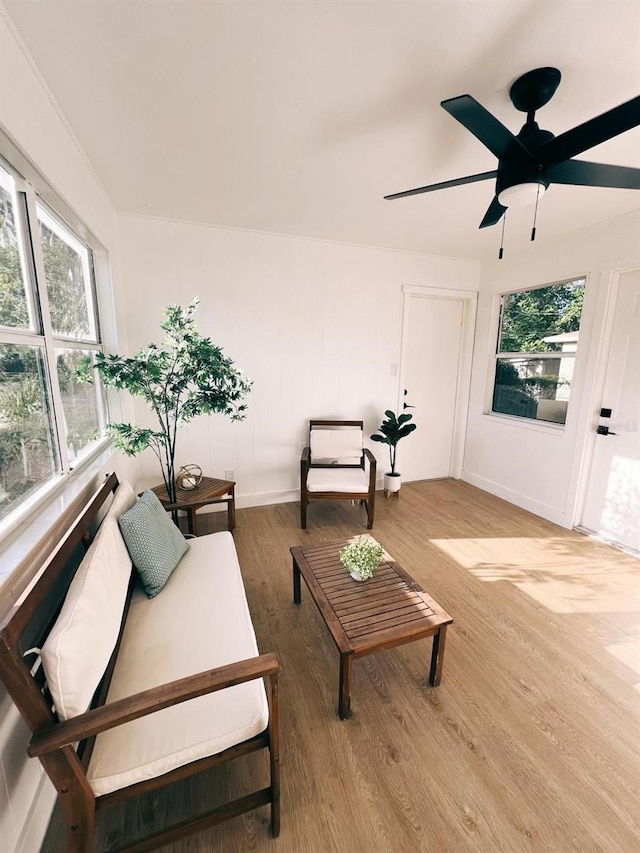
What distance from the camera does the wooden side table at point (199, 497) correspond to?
240 centimetres

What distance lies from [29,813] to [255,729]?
0.68 metres

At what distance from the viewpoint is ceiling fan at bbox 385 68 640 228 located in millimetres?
1233

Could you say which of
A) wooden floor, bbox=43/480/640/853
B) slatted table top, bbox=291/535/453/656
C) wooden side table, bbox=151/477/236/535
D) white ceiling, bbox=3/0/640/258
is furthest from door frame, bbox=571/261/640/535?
wooden side table, bbox=151/477/236/535

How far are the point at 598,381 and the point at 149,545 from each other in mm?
3414

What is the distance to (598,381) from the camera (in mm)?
2840

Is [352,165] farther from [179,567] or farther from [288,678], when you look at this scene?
[288,678]

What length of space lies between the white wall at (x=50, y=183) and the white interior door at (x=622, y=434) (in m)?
3.66

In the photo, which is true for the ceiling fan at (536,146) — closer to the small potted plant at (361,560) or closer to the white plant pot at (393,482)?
the small potted plant at (361,560)

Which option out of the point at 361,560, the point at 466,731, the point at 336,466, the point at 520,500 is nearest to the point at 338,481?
the point at 336,466

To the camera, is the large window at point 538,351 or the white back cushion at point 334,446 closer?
the large window at point 538,351

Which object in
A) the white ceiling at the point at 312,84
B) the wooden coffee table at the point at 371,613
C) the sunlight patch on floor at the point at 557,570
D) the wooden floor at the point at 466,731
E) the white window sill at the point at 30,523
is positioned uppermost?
the white ceiling at the point at 312,84

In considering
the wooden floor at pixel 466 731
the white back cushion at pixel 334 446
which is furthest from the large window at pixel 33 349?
the white back cushion at pixel 334 446

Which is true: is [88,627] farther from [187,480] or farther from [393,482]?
[393,482]

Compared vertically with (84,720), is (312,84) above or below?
above
